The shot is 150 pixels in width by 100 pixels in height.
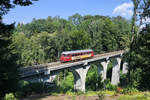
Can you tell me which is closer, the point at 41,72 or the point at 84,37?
the point at 41,72

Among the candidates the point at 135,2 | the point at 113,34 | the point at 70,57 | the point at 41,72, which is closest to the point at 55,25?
the point at 113,34

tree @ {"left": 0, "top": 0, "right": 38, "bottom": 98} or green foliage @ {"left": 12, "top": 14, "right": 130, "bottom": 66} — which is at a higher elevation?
green foliage @ {"left": 12, "top": 14, "right": 130, "bottom": 66}

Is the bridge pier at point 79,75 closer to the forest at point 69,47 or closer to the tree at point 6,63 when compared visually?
the forest at point 69,47

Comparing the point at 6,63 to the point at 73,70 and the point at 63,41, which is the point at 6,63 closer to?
the point at 73,70

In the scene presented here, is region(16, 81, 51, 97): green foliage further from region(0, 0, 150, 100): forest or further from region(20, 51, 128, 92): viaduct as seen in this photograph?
region(20, 51, 128, 92): viaduct

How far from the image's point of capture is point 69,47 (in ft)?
185

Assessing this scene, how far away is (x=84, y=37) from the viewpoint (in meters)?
55.8

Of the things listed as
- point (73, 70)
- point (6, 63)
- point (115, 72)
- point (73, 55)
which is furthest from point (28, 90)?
point (115, 72)

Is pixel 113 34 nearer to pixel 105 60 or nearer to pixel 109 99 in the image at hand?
pixel 105 60

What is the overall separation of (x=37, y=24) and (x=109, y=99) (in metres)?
78.4

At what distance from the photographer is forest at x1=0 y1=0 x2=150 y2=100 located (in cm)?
1216

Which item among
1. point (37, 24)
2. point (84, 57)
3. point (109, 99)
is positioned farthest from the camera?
point (37, 24)

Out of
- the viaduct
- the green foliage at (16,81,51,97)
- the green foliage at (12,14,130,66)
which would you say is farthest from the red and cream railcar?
the green foliage at (12,14,130,66)

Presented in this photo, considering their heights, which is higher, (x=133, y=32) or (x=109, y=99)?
(x=133, y=32)
